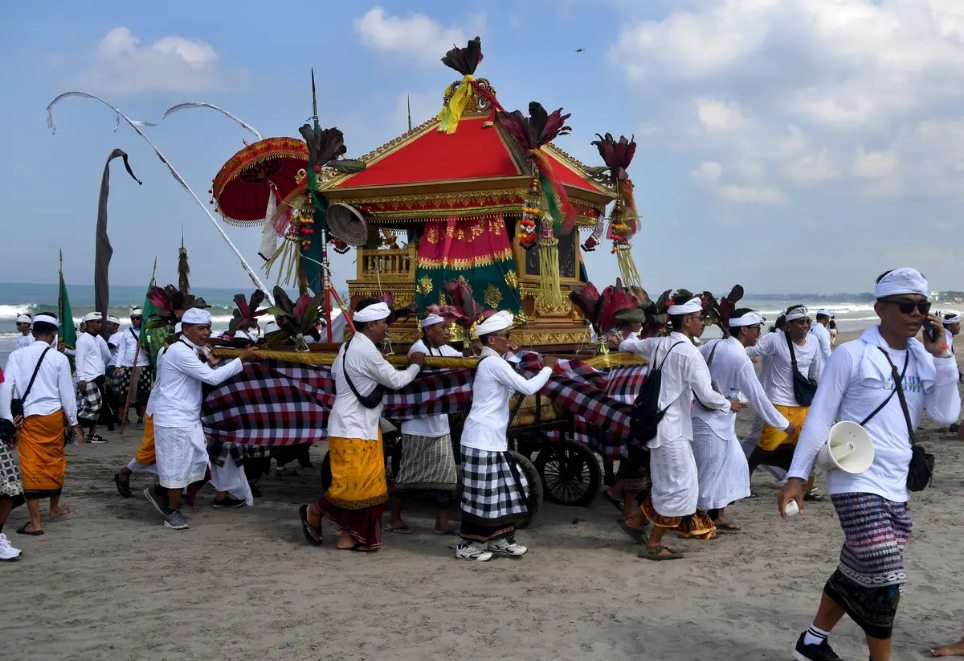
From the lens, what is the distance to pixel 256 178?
948cm

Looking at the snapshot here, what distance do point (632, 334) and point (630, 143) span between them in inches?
100

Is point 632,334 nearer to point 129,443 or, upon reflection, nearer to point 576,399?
point 576,399

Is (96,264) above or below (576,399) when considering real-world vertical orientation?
above

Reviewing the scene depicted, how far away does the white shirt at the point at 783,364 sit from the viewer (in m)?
7.76

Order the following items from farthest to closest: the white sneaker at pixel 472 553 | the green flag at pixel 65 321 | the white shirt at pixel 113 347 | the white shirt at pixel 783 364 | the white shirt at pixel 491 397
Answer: the white shirt at pixel 113 347 → the green flag at pixel 65 321 → the white shirt at pixel 783 364 → the white sneaker at pixel 472 553 → the white shirt at pixel 491 397

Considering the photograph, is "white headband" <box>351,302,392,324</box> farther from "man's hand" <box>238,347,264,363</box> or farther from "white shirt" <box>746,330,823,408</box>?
"white shirt" <box>746,330,823,408</box>

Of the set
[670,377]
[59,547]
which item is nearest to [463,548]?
[670,377]

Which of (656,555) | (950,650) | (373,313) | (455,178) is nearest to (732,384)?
(656,555)

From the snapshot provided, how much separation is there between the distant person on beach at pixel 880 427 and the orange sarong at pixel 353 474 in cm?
334

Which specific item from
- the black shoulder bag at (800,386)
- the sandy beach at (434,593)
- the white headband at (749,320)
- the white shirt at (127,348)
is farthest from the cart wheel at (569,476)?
the white shirt at (127,348)

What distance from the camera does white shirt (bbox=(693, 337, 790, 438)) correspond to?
249 inches

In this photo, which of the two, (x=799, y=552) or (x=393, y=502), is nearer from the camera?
(x=799, y=552)

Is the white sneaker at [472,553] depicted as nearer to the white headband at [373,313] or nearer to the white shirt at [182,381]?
the white headband at [373,313]

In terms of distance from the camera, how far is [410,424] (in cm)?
685
